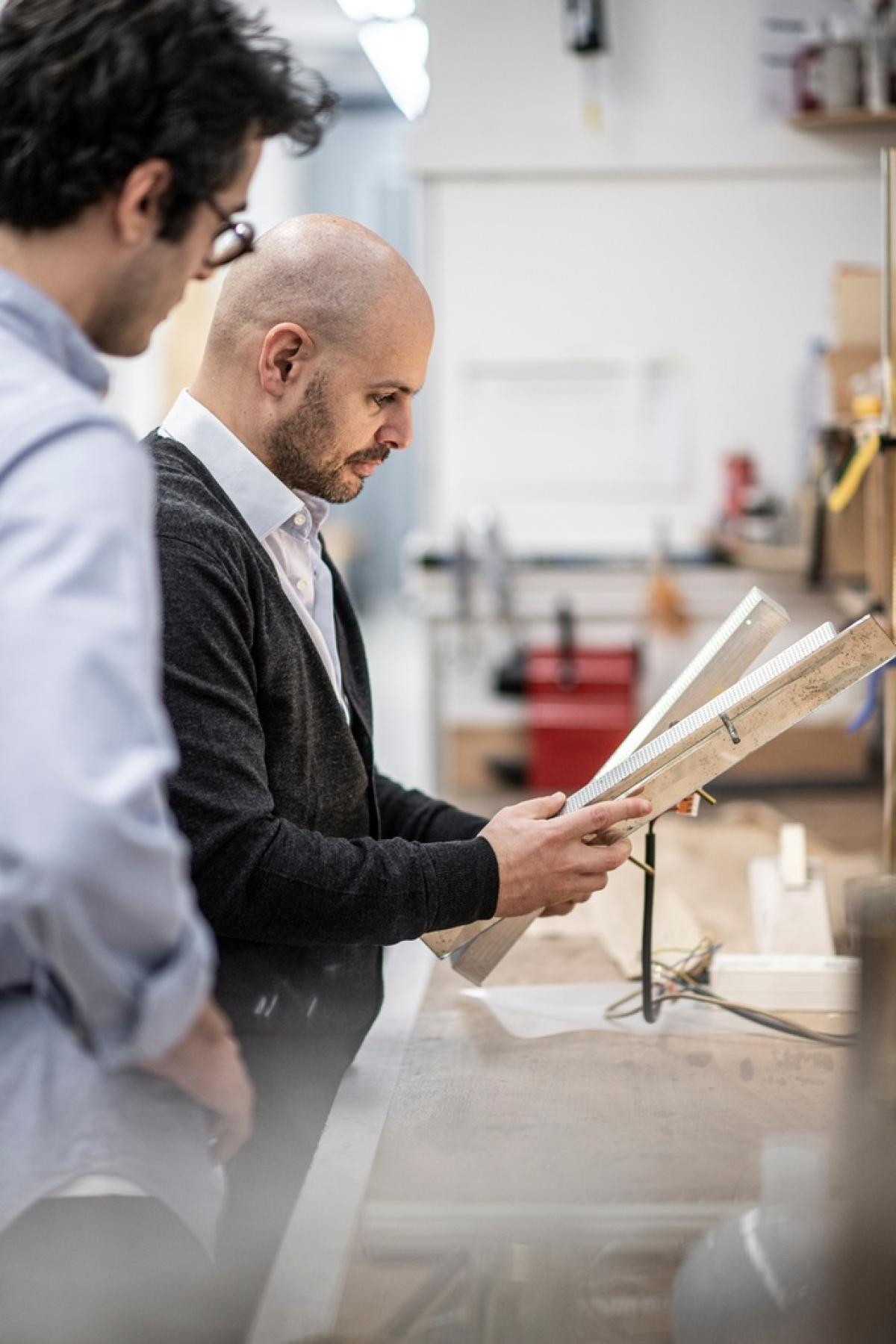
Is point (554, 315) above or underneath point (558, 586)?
above

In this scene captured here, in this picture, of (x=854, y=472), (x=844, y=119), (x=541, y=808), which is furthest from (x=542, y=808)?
(x=844, y=119)

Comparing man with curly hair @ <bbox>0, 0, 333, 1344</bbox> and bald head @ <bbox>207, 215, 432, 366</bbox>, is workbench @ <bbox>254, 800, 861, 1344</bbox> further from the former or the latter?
bald head @ <bbox>207, 215, 432, 366</bbox>

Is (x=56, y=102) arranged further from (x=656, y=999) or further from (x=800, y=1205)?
(x=656, y=999)

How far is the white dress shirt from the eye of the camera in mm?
1229

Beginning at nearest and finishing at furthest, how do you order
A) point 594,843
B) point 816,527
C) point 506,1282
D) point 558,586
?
point 506,1282 < point 594,843 < point 816,527 < point 558,586

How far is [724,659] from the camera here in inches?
49.6

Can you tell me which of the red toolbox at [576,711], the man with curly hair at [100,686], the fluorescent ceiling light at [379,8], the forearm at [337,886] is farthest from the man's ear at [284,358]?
the fluorescent ceiling light at [379,8]

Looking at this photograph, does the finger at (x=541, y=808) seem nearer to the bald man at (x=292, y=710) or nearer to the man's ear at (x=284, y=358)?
the bald man at (x=292, y=710)

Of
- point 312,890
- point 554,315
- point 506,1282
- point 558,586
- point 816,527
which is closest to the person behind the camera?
point 506,1282

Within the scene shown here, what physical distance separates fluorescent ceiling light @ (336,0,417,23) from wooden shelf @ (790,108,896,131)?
124 cm

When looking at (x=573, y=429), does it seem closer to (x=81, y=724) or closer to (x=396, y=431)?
(x=396, y=431)

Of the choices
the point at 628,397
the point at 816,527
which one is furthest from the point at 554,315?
the point at 816,527

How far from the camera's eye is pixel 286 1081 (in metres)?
1.28

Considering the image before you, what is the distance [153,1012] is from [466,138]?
3.86 m
